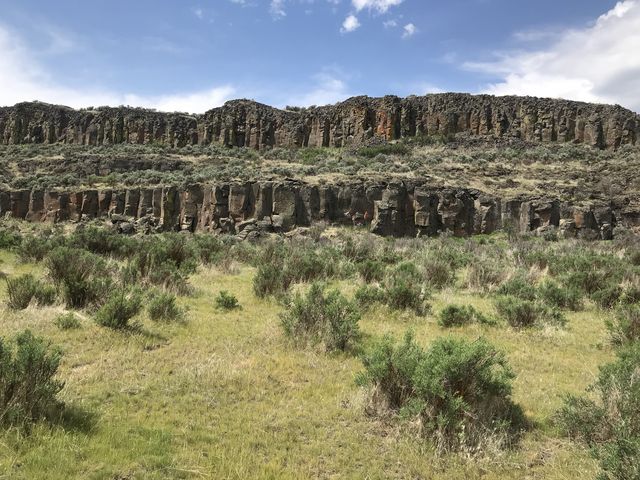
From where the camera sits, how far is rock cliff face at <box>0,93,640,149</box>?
61500mm

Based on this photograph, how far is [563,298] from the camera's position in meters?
11.6

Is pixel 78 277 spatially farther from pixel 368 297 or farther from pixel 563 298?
pixel 563 298

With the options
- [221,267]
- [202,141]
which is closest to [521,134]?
[202,141]

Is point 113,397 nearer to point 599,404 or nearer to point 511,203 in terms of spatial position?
point 599,404

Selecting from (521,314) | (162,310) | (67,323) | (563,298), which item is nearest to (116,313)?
(67,323)

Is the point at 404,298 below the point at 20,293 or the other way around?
the other way around

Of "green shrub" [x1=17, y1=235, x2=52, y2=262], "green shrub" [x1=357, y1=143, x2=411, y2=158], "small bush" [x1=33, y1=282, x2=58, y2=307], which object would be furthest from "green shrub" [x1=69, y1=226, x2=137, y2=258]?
"green shrub" [x1=357, y1=143, x2=411, y2=158]

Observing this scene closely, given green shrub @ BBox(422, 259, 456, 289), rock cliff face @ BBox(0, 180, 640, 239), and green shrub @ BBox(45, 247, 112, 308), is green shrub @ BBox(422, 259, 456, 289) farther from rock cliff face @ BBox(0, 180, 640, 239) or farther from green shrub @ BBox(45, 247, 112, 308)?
rock cliff face @ BBox(0, 180, 640, 239)

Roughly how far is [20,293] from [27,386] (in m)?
5.54

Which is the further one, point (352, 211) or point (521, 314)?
point (352, 211)

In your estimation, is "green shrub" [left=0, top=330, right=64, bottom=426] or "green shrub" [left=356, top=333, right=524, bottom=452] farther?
"green shrub" [left=356, top=333, right=524, bottom=452]

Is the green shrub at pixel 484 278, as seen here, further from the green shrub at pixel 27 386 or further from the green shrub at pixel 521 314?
the green shrub at pixel 27 386

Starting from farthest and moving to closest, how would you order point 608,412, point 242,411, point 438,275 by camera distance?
point 438,275 → point 242,411 → point 608,412

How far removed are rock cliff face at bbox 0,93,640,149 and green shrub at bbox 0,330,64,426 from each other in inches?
2503
